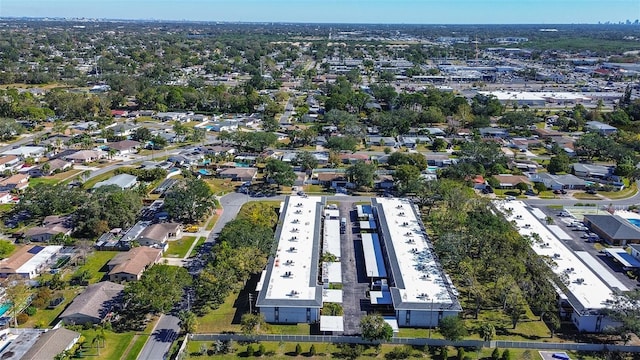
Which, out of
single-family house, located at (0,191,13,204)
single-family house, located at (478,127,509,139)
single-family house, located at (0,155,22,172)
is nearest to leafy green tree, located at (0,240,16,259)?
single-family house, located at (0,191,13,204)

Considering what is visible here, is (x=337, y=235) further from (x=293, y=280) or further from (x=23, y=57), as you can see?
(x=23, y=57)

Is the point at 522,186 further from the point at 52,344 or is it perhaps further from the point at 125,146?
the point at 125,146

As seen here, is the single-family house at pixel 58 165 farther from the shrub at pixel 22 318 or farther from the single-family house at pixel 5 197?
the shrub at pixel 22 318

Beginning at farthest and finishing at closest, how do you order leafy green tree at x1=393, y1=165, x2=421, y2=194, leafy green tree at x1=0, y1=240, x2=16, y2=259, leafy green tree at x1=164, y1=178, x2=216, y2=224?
leafy green tree at x1=393, y1=165, x2=421, y2=194, leafy green tree at x1=164, y1=178, x2=216, y2=224, leafy green tree at x1=0, y1=240, x2=16, y2=259

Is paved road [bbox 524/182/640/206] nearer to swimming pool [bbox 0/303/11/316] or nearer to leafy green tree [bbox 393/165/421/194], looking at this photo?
leafy green tree [bbox 393/165/421/194]

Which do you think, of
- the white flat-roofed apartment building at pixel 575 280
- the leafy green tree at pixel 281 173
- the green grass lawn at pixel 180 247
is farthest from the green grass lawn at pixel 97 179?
the white flat-roofed apartment building at pixel 575 280

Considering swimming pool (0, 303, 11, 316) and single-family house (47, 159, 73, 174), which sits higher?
single-family house (47, 159, 73, 174)

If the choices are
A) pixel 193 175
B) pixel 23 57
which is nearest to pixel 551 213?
pixel 193 175
